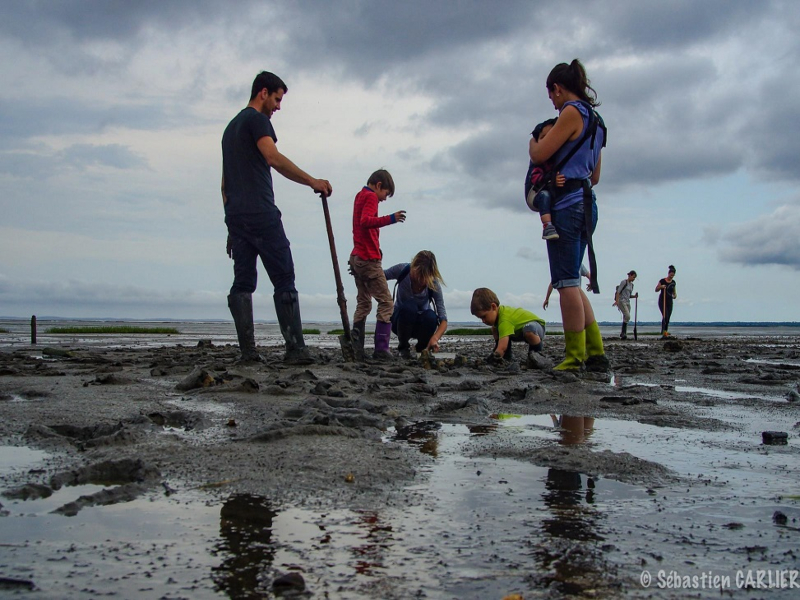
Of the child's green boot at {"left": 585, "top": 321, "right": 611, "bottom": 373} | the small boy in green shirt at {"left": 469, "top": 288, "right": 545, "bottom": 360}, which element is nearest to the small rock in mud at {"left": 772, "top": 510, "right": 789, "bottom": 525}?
the child's green boot at {"left": 585, "top": 321, "right": 611, "bottom": 373}

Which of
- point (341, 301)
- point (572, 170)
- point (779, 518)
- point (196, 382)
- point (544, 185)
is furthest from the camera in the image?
point (341, 301)

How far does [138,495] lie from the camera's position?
6.73 ft

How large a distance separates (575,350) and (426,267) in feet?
8.27

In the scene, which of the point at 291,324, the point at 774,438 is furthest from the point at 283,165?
the point at 774,438

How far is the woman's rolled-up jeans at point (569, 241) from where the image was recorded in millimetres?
5957

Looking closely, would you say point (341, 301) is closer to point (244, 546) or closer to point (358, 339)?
point (358, 339)

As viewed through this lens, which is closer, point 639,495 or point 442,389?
point 639,495

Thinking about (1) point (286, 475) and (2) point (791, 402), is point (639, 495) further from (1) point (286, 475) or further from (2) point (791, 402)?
(2) point (791, 402)

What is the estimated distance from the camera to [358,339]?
802 cm

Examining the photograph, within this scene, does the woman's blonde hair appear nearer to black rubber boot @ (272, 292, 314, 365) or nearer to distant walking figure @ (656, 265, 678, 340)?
black rubber boot @ (272, 292, 314, 365)

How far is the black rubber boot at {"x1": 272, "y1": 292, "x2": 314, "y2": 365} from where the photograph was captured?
6.64 m

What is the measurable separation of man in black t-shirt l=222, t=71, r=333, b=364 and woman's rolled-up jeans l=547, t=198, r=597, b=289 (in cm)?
222

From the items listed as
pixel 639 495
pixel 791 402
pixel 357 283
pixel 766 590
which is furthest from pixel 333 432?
pixel 357 283

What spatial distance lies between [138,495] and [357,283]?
6.25 meters
